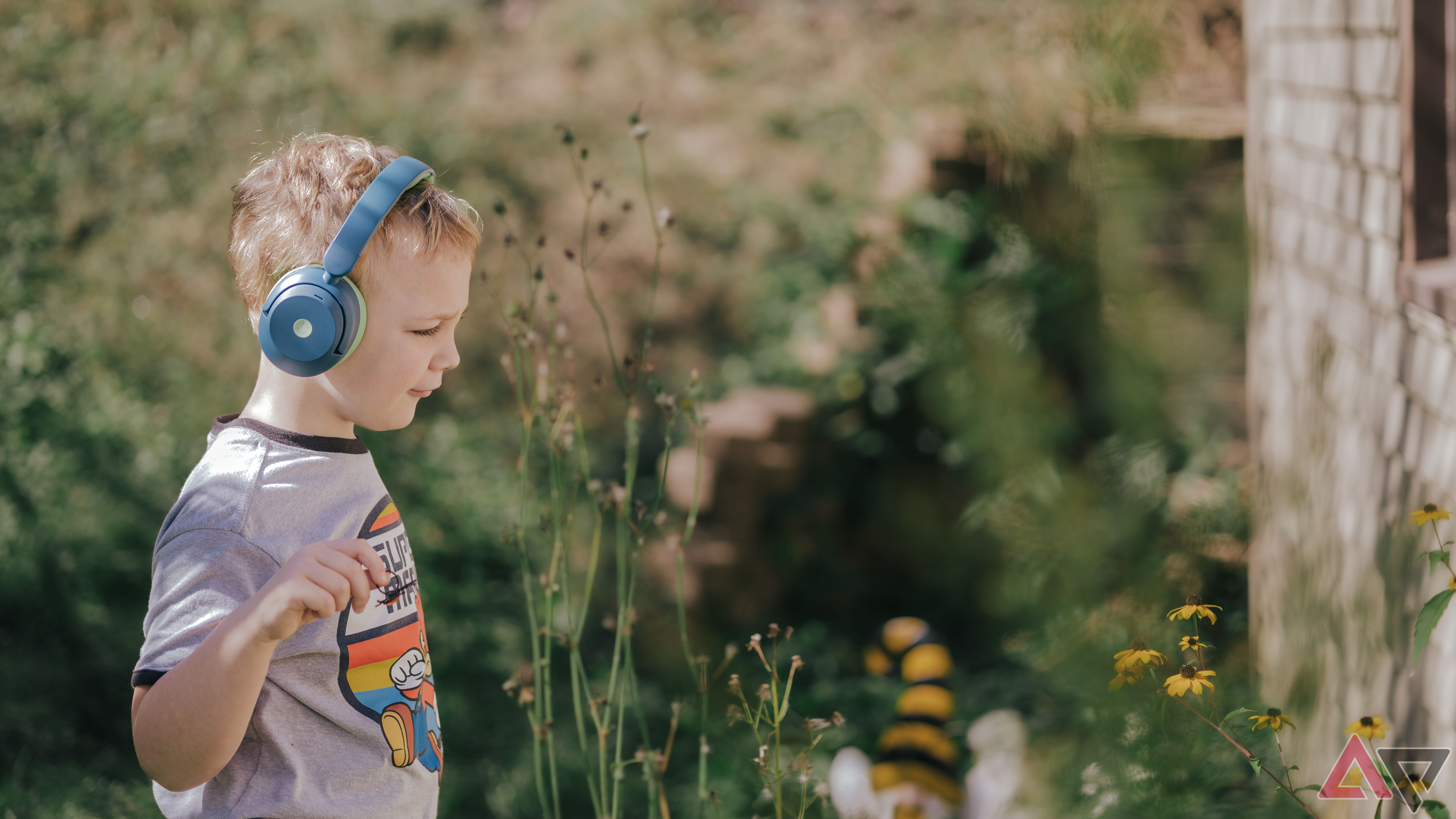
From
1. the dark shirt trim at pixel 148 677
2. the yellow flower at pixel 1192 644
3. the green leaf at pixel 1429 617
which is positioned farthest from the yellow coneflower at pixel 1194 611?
the dark shirt trim at pixel 148 677

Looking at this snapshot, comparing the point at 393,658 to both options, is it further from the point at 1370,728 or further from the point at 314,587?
the point at 1370,728

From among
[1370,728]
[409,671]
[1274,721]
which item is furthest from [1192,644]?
[409,671]

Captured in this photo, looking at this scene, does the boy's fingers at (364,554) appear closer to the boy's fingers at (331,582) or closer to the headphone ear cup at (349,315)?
the boy's fingers at (331,582)

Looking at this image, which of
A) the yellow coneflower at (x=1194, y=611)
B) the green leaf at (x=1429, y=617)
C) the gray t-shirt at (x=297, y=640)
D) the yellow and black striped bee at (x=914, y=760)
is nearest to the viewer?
the gray t-shirt at (x=297, y=640)

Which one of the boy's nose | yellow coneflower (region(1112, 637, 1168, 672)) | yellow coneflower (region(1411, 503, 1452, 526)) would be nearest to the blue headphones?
the boy's nose

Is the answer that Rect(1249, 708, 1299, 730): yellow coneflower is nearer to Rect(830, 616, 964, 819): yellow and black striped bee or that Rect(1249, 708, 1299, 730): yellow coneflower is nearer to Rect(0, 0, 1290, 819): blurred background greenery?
Rect(0, 0, 1290, 819): blurred background greenery

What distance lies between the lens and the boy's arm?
105cm

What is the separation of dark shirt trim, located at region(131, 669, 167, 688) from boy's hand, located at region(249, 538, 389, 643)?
0.52ft

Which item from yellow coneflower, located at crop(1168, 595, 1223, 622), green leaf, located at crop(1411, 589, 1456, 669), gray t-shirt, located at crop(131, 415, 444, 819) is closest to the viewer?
gray t-shirt, located at crop(131, 415, 444, 819)

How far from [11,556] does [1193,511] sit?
414 cm

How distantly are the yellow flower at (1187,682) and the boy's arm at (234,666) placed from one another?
4.06 ft


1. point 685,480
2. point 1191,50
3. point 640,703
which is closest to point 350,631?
point 640,703

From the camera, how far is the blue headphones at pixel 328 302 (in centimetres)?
118

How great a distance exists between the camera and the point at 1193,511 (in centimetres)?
386
